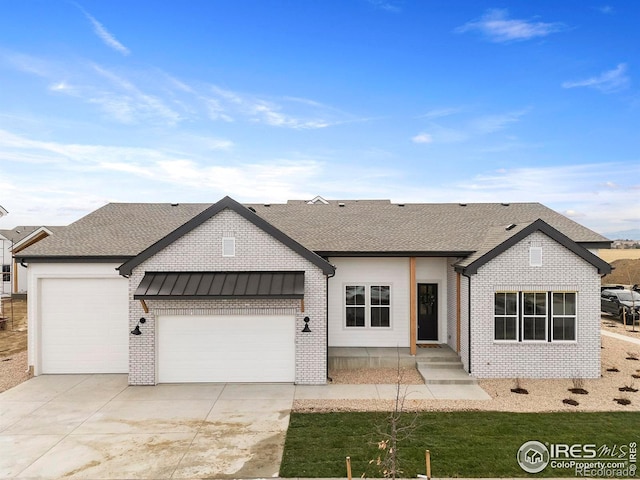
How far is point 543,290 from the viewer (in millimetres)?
12594

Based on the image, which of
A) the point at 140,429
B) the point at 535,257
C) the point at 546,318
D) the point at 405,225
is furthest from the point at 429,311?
the point at 140,429

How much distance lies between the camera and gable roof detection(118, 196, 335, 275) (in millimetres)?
12094

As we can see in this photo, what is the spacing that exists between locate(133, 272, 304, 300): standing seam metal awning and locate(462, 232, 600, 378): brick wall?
6171mm

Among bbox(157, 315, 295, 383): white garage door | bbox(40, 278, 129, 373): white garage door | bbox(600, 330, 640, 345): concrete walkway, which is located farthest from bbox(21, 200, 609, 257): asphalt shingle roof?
bbox(600, 330, 640, 345): concrete walkway

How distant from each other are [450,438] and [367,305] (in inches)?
279

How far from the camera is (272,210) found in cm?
1848

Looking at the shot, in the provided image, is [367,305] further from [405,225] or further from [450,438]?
[450,438]

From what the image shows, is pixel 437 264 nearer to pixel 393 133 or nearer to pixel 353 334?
pixel 353 334

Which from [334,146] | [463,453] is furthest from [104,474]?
[334,146]

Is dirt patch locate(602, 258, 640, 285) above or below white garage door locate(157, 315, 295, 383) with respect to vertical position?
below

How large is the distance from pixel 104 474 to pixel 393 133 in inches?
927

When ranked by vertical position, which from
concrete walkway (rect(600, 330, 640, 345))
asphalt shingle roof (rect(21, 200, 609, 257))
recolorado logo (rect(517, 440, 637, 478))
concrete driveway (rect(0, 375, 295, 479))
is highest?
asphalt shingle roof (rect(21, 200, 609, 257))

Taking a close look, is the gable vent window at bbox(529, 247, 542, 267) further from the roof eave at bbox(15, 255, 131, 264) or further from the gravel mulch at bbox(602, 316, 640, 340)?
the roof eave at bbox(15, 255, 131, 264)

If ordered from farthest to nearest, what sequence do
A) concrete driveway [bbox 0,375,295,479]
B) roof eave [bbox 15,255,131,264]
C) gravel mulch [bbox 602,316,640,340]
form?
gravel mulch [bbox 602,316,640,340]
roof eave [bbox 15,255,131,264]
concrete driveway [bbox 0,375,295,479]
